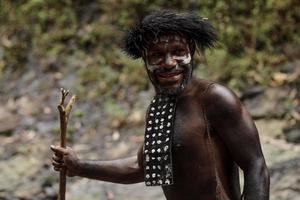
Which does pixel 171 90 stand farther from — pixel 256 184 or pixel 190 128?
pixel 256 184

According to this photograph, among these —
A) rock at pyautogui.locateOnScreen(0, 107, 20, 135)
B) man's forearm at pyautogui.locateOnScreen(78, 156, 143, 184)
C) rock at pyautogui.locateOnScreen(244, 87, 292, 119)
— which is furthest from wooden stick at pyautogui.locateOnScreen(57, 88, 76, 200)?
rock at pyautogui.locateOnScreen(0, 107, 20, 135)

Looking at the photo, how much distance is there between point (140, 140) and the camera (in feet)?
20.9

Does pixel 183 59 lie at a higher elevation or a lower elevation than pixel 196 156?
higher

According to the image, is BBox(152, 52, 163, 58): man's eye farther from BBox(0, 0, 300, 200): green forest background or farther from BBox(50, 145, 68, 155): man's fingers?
BBox(0, 0, 300, 200): green forest background

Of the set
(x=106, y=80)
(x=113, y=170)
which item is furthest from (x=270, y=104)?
(x=113, y=170)

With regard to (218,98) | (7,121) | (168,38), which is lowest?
(7,121)

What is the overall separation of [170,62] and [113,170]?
807 mm

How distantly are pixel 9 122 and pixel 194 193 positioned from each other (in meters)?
4.49

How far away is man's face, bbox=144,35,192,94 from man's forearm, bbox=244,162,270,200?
1.68ft

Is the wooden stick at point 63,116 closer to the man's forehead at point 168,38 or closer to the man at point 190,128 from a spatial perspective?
the man at point 190,128

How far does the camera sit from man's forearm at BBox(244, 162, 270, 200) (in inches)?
110

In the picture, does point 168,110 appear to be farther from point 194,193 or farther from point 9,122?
point 9,122

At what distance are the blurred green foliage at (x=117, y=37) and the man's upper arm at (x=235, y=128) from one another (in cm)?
322

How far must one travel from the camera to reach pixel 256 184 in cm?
280
